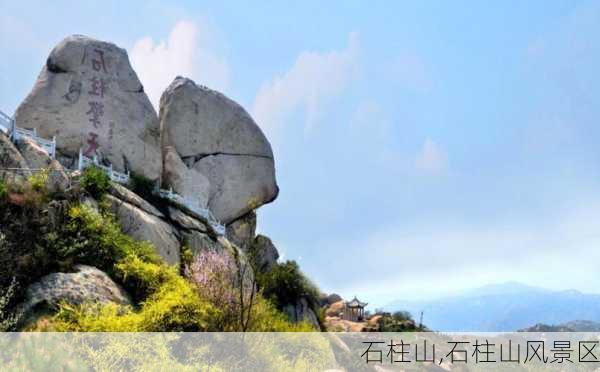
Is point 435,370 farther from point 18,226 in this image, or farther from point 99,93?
point 99,93

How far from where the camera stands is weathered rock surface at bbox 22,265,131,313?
31.1 ft

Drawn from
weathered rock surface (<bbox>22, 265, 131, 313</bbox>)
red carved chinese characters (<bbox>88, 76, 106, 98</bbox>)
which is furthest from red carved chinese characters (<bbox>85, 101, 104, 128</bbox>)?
weathered rock surface (<bbox>22, 265, 131, 313</bbox>)

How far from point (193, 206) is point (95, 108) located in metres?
5.99

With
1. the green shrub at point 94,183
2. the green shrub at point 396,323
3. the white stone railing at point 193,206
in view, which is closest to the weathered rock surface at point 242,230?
the white stone railing at point 193,206

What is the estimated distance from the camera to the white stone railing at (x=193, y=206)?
21719 millimetres

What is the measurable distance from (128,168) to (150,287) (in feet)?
34.3

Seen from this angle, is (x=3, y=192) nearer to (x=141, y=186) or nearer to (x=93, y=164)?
(x=93, y=164)

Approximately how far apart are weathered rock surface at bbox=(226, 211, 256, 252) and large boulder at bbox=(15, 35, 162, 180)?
6289 millimetres

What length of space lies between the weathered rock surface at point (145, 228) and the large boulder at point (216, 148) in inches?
279

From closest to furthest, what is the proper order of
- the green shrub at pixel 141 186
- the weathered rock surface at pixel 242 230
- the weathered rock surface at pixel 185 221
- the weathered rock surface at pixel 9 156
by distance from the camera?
the weathered rock surface at pixel 9 156 < the weathered rock surface at pixel 185 221 < the green shrub at pixel 141 186 < the weathered rock surface at pixel 242 230

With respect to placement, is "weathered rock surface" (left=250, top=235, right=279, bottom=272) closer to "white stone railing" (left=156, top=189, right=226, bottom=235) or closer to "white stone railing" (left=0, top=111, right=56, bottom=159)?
"white stone railing" (left=156, top=189, right=226, bottom=235)

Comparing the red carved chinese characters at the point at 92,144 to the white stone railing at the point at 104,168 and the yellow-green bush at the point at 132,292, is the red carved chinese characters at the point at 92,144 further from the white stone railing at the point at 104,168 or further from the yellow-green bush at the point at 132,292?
the yellow-green bush at the point at 132,292

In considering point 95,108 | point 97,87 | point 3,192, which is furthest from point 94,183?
point 97,87

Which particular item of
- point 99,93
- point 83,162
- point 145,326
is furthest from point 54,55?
point 145,326
